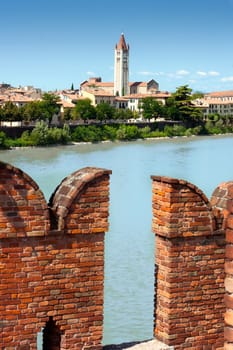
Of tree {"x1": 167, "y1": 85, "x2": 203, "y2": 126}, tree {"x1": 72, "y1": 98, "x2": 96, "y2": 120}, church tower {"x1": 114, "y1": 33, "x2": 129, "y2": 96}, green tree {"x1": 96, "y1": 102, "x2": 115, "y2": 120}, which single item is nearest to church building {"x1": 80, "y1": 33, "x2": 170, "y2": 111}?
church tower {"x1": 114, "y1": 33, "x2": 129, "y2": 96}

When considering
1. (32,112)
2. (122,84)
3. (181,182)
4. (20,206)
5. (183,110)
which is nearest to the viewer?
(20,206)

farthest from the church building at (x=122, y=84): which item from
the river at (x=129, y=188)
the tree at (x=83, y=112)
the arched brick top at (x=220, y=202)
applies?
the arched brick top at (x=220, y=202)

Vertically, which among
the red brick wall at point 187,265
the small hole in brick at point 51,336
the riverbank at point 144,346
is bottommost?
the riverbank at point 144,346

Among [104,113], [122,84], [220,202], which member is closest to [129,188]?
[220,202]

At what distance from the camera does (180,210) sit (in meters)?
3.95

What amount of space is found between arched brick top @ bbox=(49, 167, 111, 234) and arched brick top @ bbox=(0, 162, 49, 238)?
11cm

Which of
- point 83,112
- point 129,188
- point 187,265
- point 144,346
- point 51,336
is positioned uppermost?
point 83,112

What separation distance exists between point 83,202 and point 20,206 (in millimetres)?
371

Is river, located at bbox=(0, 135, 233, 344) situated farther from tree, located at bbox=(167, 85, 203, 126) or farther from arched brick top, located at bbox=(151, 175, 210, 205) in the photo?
tree, located at bbox=(167, 85, 203, 126)

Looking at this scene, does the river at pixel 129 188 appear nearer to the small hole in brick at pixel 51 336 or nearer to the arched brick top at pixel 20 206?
the small hole in brick at pixel 51 336

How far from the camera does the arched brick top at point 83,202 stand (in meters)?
3.70

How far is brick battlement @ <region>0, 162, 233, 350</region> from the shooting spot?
3584 millimetres

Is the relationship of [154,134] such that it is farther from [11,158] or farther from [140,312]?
[140,312]

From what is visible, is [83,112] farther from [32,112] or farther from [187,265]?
[187,265]
